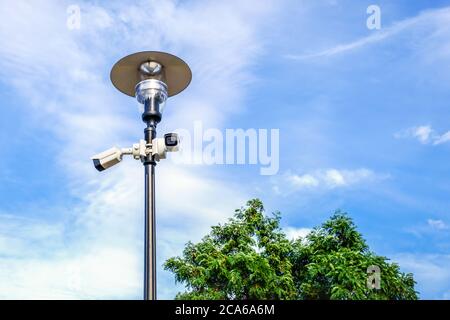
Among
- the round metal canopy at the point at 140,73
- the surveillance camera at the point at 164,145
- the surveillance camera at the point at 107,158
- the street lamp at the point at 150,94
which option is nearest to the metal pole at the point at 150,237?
the street lamp at the point at 150,94

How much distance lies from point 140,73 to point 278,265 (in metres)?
12.0

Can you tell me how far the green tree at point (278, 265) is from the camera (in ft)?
50.6

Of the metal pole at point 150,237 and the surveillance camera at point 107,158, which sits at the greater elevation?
the surveillance camera at point 107,158

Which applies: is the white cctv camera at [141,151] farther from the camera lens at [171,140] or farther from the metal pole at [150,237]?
the metal pole at [150,237]

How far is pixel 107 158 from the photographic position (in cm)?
528

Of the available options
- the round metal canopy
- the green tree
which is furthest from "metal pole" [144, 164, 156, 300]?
the green tree

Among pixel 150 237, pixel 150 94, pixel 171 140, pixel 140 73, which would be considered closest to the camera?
pixel 150 237

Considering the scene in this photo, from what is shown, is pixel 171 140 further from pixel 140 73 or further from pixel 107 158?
pixel 140 73

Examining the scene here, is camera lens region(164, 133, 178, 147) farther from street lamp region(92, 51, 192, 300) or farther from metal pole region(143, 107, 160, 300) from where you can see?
metal pole region(143, 107, 160, 300)

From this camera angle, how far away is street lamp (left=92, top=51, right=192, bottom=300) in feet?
16.3

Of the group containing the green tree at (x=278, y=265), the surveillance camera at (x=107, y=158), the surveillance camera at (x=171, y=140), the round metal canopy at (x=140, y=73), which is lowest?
the green tree at (x=278, y=265)

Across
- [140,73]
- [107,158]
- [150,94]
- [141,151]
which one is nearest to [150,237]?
[141,151]
